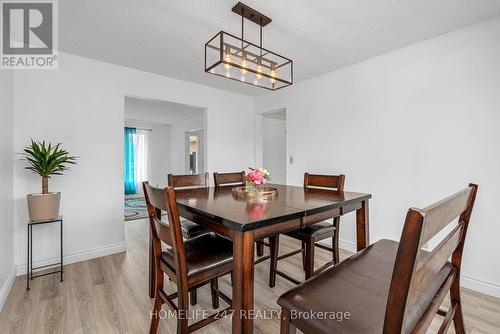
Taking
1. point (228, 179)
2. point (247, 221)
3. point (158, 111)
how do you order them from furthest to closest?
point (158, 111) < point (228, 179) < point (247, 221)

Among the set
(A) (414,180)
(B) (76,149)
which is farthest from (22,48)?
(A) (414,180)

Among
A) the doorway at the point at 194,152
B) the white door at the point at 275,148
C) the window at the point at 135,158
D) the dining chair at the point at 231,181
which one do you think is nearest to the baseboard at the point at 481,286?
the dining chair at the point at 231,181

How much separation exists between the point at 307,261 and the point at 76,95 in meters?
2.92

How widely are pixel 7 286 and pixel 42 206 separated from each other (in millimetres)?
676

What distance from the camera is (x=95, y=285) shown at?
205 centimetres

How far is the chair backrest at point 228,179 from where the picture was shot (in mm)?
2447

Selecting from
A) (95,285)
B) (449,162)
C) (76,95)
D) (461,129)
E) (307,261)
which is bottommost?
(95,285)

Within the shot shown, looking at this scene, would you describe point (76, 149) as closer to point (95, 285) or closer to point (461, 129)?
point (95, 285)

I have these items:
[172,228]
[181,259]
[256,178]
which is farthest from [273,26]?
[181,259]

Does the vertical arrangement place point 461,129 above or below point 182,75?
below

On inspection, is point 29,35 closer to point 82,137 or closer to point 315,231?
point 82,137

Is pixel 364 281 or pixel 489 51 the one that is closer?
pixel 364 281

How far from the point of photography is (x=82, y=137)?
258cm

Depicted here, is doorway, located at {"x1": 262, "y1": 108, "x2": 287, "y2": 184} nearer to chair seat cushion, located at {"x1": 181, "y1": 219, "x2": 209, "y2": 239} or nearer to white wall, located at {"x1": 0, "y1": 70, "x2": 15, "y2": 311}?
chair seat cushion, located at {"x1": 181, "y1": 219, "x2": 209, "y2": 239}
